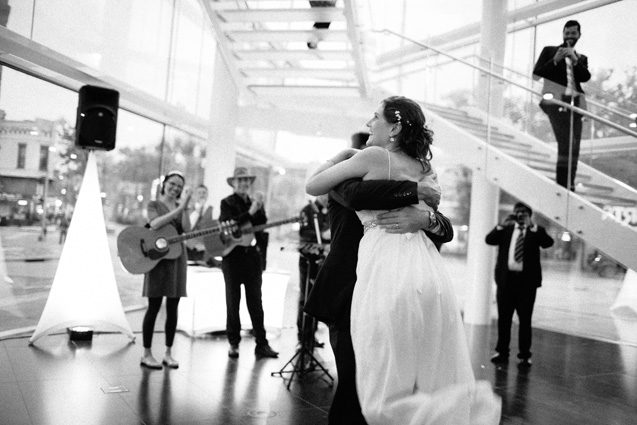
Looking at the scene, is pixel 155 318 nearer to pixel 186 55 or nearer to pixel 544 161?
pixel 544 161

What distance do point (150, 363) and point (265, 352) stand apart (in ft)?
3.78

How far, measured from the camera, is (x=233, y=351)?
533cm

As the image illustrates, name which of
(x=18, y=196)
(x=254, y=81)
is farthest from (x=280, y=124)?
(x=18, y=196)

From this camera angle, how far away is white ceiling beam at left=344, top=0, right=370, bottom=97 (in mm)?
6932

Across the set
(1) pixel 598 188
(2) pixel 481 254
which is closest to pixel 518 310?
(1) pixel 598 188

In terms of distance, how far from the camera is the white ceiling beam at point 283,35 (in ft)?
24.5

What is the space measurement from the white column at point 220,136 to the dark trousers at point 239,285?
3.49 metres

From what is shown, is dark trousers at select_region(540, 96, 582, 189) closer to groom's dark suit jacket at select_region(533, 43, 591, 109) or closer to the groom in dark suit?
groom's dark suit jacket at select_region(533, 43, 591, 109)

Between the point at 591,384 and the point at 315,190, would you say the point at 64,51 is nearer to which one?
the point at 315,190

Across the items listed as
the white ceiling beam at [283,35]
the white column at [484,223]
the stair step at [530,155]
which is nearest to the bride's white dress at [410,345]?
the stair step at [530,155]

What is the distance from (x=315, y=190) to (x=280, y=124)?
755cm

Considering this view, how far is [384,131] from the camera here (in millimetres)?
2281

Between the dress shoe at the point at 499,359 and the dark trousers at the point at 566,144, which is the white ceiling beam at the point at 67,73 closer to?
the dark trousers at the point at 566,144

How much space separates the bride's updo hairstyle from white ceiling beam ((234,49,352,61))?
5.79 meters
